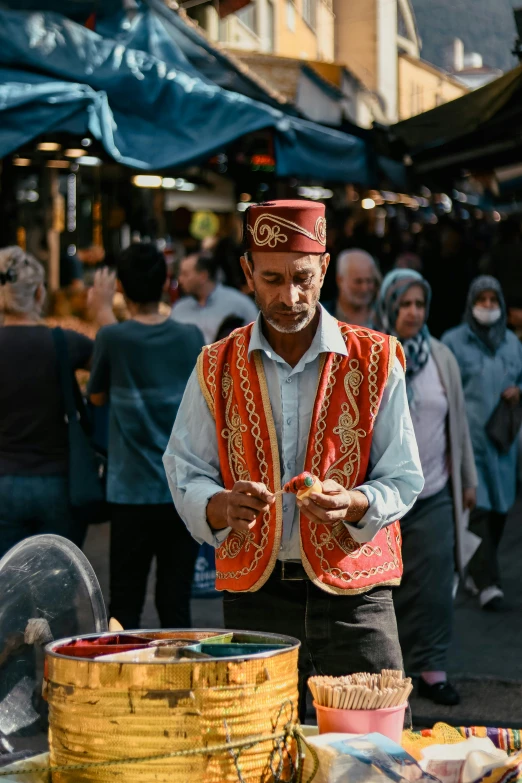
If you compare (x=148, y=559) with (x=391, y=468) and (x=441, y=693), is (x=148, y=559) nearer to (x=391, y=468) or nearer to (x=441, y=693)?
(x=441, y=693)

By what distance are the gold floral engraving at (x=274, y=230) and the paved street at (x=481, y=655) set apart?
313 cm

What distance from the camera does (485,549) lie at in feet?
26.7

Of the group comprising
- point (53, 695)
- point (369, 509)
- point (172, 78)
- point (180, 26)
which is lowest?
point (53, 695)

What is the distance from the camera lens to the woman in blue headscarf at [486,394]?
318 inches

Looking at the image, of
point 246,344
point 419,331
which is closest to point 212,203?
point 419,331

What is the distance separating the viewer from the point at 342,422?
338 cm

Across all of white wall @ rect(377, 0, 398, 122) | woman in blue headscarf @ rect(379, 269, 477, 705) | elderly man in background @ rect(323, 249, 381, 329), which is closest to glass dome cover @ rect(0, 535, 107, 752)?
woman in blue headscarf @ rect(379, 269, 477, 705)

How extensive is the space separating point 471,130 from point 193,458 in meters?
6.40

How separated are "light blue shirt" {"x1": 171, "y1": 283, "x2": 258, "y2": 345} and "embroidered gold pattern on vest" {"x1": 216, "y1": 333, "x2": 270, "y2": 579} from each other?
5.63 metres

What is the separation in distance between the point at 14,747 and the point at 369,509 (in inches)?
37.2

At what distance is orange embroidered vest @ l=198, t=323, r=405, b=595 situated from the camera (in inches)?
132

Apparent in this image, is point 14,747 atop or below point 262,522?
below

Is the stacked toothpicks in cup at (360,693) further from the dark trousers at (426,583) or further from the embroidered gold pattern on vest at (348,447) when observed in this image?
the dark trousers at (426,583)

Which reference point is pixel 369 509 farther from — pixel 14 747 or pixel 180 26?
pixel 180 26
